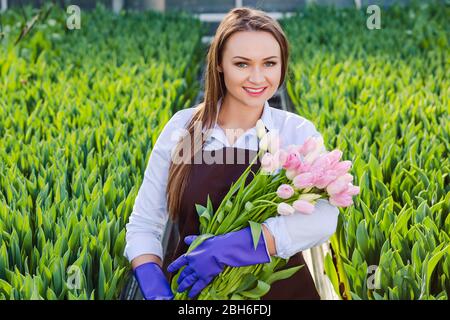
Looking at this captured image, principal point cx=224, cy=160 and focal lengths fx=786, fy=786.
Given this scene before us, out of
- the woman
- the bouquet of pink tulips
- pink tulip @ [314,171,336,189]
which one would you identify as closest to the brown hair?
the woman

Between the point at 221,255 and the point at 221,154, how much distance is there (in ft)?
Answer: 1.05

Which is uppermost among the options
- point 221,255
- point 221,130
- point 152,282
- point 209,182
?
point 221,130

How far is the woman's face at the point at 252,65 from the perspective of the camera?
1885 mm

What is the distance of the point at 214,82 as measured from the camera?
1.99m

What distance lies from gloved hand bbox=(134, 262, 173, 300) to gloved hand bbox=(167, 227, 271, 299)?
0.35ft

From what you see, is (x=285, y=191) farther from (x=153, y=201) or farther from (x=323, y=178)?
(x=153, y=201)

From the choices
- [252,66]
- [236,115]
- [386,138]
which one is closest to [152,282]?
[236,115]

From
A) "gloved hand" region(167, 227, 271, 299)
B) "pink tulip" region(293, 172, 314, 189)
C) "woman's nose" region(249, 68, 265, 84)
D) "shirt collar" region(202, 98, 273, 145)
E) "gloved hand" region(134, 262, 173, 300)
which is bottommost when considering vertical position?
"gloved hand" region(134, 262, 173, 300)

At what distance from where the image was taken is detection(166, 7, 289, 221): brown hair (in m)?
1.91

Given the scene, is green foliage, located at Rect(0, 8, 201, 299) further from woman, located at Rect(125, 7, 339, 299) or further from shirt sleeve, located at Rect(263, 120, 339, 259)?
shirt sleeve, located at Rect(263, 120, 339, 259)

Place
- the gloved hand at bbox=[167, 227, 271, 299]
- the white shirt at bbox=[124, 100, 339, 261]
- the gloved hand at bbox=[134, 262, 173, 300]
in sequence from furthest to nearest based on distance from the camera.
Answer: the white shirt at bbox=[124, 100, 339, 261] → the gloved hand at bbox=[134, 262, 173, 300] → the gloved hand at bbox=[167, 227, 271, 299]

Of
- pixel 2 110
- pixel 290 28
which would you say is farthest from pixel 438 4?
pixel 2 110

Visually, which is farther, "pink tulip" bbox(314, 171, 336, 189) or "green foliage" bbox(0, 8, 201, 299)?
"green foliage" bbox(0, 8, 201, 299)

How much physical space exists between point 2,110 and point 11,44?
2213mm
